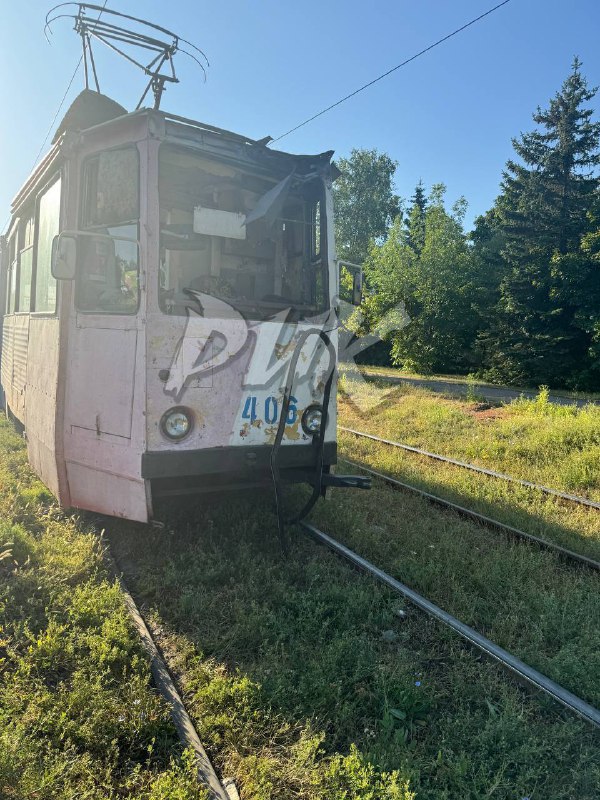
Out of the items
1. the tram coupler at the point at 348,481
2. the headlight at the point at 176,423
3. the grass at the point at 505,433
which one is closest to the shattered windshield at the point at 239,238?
the headlight at the point at 176,423

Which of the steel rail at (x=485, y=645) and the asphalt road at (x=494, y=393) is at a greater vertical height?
the asphalt road at (x=494, y=393)

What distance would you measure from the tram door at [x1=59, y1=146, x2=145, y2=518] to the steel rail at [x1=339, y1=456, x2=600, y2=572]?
3607 millimetres

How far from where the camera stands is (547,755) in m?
2.55

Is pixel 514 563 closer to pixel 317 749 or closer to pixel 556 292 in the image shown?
pixel 317 749

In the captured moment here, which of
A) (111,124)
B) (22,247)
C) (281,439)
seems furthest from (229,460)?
(22,247)

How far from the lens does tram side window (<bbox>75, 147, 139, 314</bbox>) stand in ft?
13.7

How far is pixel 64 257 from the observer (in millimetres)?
3984

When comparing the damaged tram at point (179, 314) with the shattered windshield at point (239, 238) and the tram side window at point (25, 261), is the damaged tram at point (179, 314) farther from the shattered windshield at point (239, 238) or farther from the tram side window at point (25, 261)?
Result: the tram side window at point (25, 261)

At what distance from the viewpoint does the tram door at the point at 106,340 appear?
4.13 metres

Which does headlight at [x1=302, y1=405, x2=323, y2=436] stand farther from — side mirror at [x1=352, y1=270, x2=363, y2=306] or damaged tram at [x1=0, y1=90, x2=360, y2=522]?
side mirror at [x1=352, y1=270, x2=363, y2=306]

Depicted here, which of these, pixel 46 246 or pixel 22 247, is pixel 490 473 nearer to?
pixel 46 246

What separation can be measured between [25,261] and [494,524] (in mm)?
6450

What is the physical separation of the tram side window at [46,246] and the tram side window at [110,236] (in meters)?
0.56

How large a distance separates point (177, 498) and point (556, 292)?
2246cm
